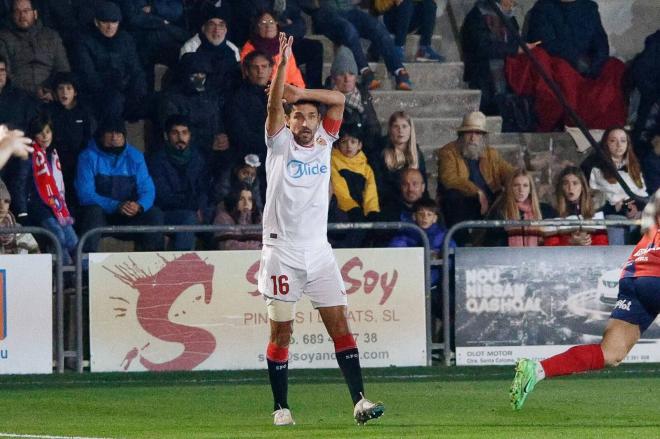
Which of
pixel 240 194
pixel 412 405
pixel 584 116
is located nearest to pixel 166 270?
pixel 240 194

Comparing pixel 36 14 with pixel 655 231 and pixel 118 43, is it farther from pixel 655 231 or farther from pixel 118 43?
pixel 655 231

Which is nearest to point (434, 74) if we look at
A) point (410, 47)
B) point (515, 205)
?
point (410, 47)

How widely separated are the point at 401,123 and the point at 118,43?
326 cm

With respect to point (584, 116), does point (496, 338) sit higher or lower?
lower

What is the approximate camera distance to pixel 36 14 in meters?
17.1

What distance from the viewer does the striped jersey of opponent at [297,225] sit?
10758 millimetres

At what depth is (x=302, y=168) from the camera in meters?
10.8

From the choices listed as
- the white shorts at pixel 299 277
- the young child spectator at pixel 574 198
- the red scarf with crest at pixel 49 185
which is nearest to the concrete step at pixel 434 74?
the young child spectator at pixel 574 198

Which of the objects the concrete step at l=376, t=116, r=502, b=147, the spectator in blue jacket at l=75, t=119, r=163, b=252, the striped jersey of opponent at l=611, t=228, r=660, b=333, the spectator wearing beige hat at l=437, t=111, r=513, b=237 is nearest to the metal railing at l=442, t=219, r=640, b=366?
the spectator wearing beige hat at l=437, t=111, r=513, b=237

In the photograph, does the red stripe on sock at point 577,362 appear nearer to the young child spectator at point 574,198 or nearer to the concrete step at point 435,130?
the young child spectator at point 574,198

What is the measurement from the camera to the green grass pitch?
1012 cm

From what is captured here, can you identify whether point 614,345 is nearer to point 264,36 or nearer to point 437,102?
point 264,36

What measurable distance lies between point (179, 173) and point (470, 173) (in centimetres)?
324

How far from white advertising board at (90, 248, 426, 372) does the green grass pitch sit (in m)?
0.29
